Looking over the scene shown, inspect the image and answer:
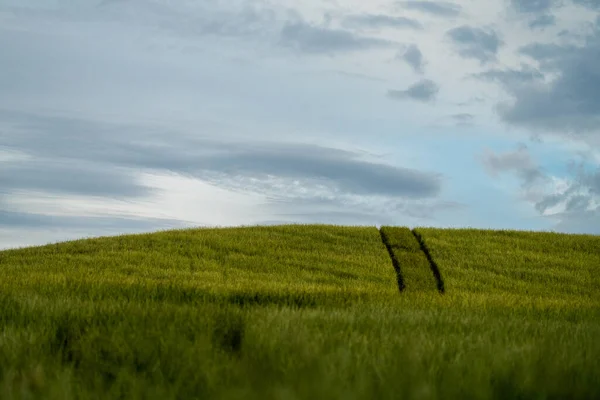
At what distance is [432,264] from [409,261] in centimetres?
63

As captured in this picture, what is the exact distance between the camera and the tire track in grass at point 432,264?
15.0 metres

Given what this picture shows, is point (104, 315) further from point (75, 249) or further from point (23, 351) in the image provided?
point (75, 249)

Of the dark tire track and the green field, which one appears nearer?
the green field

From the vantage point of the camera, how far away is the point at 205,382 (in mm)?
2693

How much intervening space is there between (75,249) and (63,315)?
12.3 meters

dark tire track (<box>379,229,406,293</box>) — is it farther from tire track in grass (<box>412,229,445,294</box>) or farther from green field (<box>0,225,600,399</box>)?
green field (<box>0,225,600,399</box>)

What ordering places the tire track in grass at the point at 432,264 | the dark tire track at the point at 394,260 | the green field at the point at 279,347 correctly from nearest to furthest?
the green field at the point at 279,347 < the tire track in grass at the point at 432,264 < the dark tire track at the point at 394,260

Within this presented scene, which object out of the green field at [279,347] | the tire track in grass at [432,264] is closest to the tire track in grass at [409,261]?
the tire track in grass at [432,264]

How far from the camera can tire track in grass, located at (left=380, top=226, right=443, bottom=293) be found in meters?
15.0

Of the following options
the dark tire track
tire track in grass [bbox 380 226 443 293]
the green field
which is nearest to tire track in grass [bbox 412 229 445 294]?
tire track in grass [bbox 380 226 443 293]

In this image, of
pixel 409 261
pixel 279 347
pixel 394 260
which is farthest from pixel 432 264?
pixel 279 347

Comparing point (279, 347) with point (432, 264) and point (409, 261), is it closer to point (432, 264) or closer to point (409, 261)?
point (409, 261)

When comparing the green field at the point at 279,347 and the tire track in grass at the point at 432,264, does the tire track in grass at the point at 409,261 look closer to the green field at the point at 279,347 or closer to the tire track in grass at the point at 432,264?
the tire track in grass at the point at 432,264

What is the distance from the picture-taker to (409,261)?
16.5 meters
